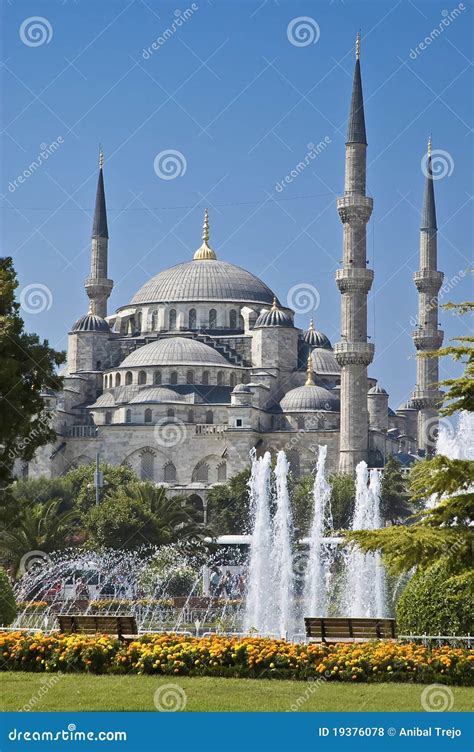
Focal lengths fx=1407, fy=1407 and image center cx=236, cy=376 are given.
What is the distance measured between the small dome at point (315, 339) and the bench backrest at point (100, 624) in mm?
59226

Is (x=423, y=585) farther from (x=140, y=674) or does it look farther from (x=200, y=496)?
(x=200, y=496)

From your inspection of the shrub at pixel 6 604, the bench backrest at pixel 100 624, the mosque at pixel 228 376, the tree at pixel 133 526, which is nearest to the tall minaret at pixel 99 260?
the mosque at pixel 228 376

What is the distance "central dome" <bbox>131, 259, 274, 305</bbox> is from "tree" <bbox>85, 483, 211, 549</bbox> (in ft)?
101

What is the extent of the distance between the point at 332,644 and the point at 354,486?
39.8m

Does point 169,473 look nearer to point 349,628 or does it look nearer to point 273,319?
point 273,319

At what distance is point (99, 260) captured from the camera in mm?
70438

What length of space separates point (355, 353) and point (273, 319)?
50.7ft

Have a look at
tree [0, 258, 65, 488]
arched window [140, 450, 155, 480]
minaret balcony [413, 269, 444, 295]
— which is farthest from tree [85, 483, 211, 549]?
tree [0, 258, 65, 488]

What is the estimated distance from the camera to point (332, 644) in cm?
1337

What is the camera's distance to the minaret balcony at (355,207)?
54156 millimetres

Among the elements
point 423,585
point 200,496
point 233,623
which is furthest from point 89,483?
point 423,585

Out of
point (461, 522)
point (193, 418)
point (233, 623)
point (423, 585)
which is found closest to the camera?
point (461, 522)

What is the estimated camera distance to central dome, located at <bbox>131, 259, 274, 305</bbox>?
2931 inches

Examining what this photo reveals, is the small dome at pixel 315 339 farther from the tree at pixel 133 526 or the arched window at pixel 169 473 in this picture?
the tree at pixel 133 526
